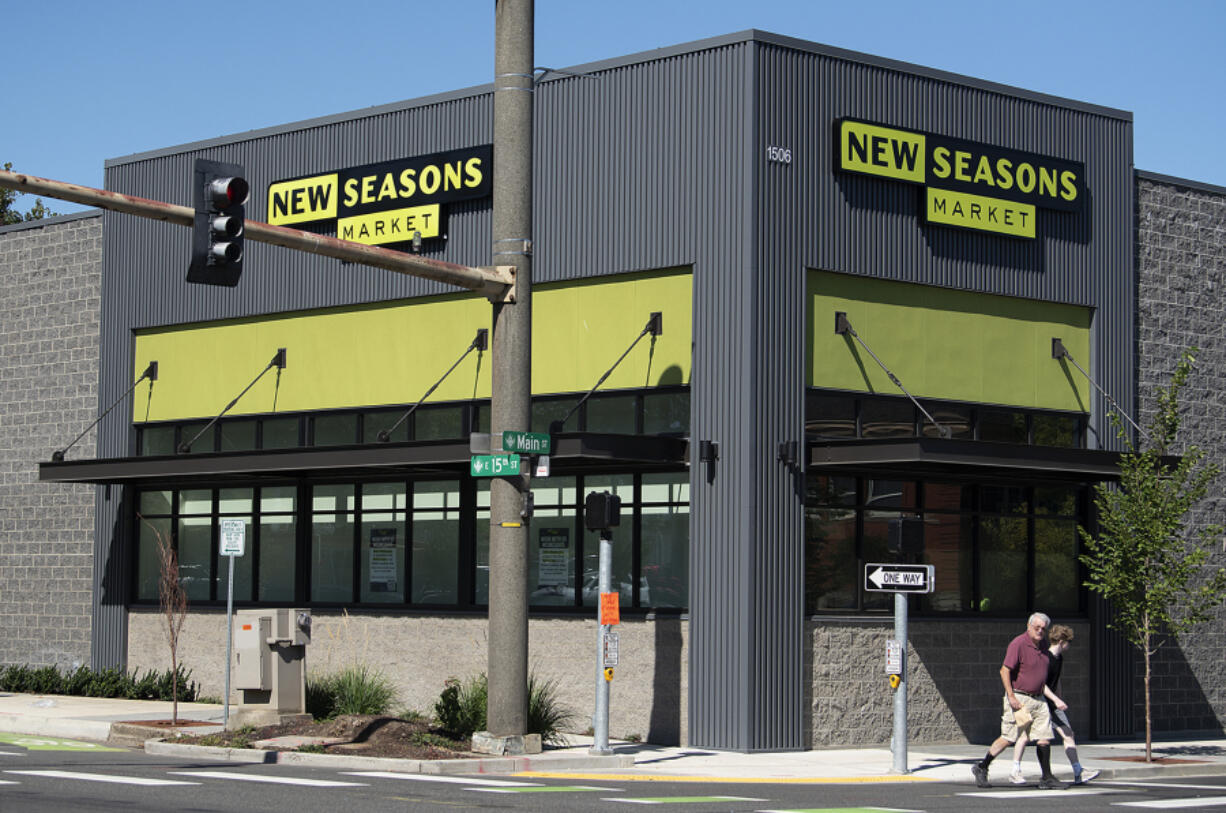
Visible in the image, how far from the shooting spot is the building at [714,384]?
902 inches

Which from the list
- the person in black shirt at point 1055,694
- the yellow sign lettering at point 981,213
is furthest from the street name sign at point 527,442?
the yellow sign lettering at point 981,213

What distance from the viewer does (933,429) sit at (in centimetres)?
2464

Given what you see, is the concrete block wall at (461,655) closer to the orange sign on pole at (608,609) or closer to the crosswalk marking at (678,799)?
the orange sign on pole at (608,609)

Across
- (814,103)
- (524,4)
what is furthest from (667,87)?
(524,4)

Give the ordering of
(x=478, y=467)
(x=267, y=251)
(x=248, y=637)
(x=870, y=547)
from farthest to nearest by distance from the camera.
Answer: (x=267, y=251)
(x=870, y=547)
(x=248, y=637)
(x=478, y=467)

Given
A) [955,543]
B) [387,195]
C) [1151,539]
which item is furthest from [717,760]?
[387,195]

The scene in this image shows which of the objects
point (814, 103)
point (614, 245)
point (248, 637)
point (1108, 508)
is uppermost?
point (814, 103)

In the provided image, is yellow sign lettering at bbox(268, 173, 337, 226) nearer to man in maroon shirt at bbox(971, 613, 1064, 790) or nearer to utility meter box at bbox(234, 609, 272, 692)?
utility meter box at bbox(234, 609, 272, 692)

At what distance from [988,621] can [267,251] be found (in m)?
13.0

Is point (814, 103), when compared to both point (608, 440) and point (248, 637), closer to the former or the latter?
point (608, 440)

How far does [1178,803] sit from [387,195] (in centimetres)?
1536

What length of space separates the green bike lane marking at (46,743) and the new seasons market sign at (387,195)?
8748 mm

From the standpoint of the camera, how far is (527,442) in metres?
20.2

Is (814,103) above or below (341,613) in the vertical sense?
above
